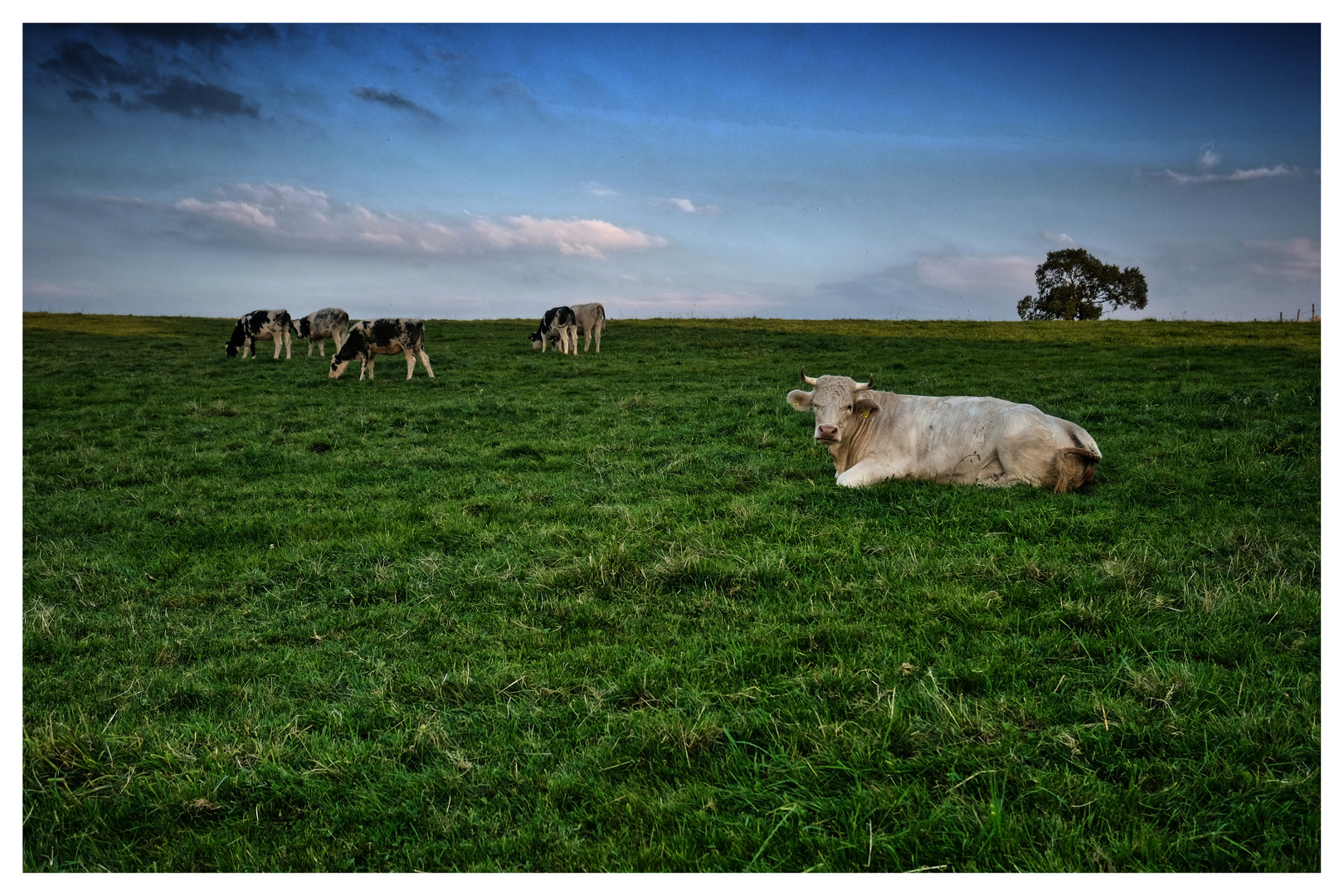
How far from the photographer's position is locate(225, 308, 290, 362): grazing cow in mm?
26953

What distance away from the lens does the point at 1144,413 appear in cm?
1211

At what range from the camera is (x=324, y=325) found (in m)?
27.4

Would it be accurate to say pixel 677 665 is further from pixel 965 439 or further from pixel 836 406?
pixel 965 439

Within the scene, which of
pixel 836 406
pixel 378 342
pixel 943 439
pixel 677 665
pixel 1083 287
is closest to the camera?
pixel 677 665

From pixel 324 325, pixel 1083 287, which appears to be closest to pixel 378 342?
pixel 324 325

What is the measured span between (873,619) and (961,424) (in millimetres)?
4335

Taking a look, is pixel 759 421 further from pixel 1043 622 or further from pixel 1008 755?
pixel 1008 755

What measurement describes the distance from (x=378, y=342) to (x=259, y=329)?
29.1ft

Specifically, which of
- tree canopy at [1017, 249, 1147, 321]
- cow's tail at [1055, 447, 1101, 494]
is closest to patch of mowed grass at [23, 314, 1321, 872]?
cow's tail at [1055, 447, 1101, 494]

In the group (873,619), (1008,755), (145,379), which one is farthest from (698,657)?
(145,379)

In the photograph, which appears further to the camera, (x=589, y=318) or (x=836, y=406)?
(x=589, y=318)

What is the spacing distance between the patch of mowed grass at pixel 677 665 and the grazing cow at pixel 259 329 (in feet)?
59.5

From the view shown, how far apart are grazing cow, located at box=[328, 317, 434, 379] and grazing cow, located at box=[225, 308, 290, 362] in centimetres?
720

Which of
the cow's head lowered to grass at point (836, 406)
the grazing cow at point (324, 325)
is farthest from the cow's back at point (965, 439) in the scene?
the grazing cow at point (324, 325)
